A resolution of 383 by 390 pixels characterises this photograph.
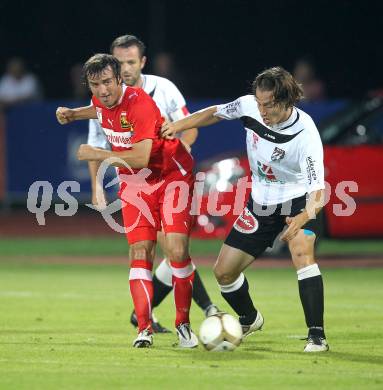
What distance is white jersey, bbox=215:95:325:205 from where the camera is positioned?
30.6 ft

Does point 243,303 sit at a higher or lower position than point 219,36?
lower

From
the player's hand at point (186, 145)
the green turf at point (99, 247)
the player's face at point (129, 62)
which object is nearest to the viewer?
the player's hand at point (186, 145)

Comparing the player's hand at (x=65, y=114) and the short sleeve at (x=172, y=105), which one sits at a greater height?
the short sleeve at (x=172, y=105)

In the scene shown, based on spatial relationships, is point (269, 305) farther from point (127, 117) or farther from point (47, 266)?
point (47, 266)

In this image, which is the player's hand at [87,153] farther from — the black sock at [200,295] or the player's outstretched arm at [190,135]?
the black sock at [200,295]

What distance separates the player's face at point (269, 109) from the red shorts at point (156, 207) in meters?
0.95

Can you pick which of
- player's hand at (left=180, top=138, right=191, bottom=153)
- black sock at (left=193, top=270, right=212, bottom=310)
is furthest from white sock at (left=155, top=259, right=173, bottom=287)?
player's hand at (left=180, top=138, right=191, bottom=153)

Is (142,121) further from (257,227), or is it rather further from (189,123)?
→ (257,227)

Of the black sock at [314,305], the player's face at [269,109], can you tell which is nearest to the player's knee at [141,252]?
the black sock at [314,305]

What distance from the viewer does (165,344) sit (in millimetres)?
9883

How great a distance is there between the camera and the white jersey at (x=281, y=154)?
9320 millimetres

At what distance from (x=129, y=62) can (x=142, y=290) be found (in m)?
2.16

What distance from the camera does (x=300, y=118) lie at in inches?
372

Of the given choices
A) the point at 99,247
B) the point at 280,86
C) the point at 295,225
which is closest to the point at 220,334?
the point at 295,225
